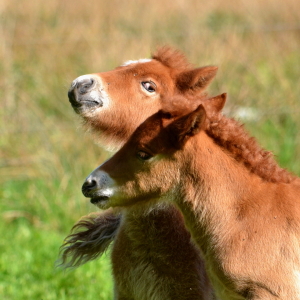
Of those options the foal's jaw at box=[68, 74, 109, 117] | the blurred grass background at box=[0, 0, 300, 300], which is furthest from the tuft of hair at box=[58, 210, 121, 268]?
the blurred grass background at box=[0, 0, 300, 300]

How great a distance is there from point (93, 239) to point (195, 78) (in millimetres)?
1534

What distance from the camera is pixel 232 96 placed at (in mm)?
8945

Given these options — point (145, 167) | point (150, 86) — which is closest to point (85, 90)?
point (150, 86)

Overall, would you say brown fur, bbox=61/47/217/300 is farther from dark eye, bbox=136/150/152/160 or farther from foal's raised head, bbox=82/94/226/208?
dark eye, bbox=136/150/152/160

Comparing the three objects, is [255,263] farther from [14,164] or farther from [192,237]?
A: [14,164]

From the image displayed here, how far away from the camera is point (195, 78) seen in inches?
179

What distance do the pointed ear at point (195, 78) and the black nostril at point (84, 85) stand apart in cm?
68

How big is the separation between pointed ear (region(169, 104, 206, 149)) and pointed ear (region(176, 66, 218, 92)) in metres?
0.95

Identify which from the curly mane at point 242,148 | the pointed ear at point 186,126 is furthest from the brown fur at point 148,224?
the pointed ear at point 186,126

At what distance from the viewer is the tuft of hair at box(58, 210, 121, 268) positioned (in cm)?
484

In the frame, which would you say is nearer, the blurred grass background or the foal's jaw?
the foal's jaw

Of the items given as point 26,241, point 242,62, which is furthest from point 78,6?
point 26,241

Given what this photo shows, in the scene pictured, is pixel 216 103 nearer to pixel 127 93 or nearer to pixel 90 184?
pixel 127 93

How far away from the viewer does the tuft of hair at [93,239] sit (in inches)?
191
